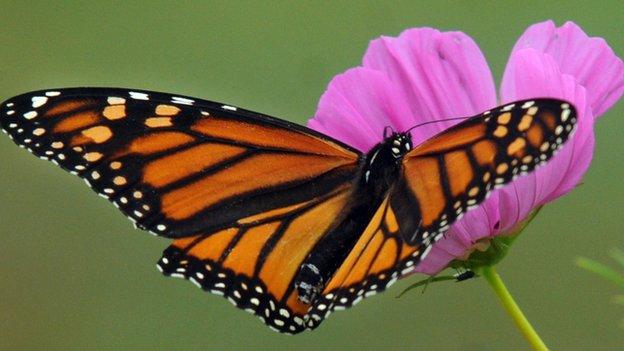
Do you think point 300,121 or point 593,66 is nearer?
point 593,66

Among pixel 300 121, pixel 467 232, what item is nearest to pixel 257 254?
pixel 467 232

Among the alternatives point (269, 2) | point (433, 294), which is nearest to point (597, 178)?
point (433, 294)

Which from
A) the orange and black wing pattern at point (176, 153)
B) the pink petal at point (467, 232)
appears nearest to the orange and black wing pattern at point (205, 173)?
the orange and black wing pattern at point (176, 153)

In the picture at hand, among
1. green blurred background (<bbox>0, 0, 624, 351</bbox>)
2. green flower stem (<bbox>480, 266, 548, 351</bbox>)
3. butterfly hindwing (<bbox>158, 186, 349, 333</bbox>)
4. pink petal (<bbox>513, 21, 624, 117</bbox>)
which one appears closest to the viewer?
green flower stem (<bbox>480, 266, 548, 351</bbox>)

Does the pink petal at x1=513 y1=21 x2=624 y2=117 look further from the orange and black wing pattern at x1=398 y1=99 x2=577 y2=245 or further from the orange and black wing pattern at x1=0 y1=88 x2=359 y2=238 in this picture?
the orange and black wing pattern at x1=0 y1=88 x2=359 y2=238

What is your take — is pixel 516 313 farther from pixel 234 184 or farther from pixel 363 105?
pixel 234 184

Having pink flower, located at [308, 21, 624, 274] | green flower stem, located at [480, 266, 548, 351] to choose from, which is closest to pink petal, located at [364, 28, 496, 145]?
pink flower, located at [308, 21, 624, 274]

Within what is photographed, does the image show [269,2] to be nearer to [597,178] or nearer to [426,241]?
[597,178]
